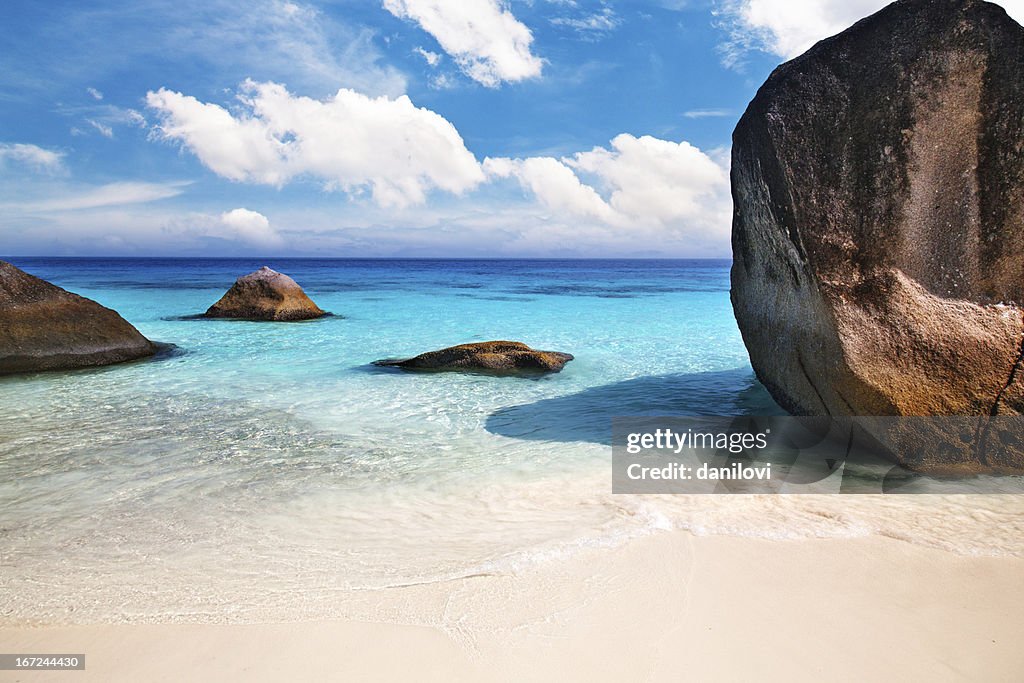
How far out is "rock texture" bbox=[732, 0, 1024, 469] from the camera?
4.77 metres

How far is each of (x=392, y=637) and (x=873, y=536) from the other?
9.04 ft

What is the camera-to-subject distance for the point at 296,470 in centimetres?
526

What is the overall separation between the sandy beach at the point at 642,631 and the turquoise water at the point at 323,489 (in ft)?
0.73

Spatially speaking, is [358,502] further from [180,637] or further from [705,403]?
[705,403]

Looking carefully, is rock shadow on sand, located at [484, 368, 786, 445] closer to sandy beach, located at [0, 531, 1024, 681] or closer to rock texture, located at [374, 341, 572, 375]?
rock texture, located at [374, 341, 572, 375]

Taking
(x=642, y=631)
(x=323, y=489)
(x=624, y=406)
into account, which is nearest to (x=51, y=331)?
(x=323, y=489)

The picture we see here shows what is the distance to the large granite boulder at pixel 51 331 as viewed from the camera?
9.35m

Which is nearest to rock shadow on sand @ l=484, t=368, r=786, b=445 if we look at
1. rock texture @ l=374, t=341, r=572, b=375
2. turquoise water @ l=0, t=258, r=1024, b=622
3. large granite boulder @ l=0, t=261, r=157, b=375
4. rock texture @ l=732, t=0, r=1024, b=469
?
turquoise water @ l=0, t=258, r=1024, b=622

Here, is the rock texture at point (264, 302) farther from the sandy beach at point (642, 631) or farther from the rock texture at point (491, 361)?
the sandy beach at point (642, 631)

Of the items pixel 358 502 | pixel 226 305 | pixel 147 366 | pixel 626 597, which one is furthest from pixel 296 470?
pixel 226 305

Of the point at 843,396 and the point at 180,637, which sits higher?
the point at 843,396

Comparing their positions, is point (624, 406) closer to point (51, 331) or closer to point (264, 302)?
point (51, 331)

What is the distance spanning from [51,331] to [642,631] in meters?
10.3

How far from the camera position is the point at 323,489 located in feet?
15.9
